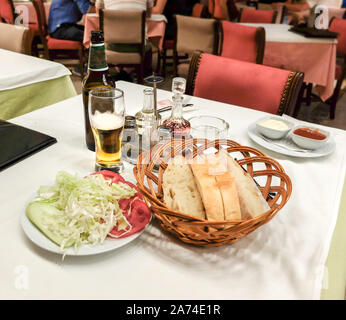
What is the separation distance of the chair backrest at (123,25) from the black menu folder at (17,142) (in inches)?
93.4

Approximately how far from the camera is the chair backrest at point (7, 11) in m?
4.12

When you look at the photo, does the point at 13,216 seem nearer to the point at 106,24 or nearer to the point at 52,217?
the point at 52,217

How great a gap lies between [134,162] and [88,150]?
165 millimetres

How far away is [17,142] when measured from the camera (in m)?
1.02

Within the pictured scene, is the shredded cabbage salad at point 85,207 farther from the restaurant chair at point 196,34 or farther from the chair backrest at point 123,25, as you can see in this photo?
the chair backrest at point 123,25

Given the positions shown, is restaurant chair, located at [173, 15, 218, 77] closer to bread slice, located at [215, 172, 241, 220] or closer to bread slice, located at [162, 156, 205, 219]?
bread slice, located at [162, 156, 205, 219]

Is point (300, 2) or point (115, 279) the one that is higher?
point (300, 2)

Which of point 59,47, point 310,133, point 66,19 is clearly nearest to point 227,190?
point 310,133

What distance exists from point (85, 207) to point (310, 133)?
0.72 metres

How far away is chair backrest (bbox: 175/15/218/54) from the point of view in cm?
306

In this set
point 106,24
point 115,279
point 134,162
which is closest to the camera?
point 115,279

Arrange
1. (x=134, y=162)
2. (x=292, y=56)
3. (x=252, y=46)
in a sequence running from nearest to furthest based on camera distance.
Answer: (x=134, y=162)
(x=252, y=46)
(x=292, y=56)

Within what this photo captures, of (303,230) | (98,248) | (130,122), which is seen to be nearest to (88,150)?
(130,122)

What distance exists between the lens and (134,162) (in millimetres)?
974
